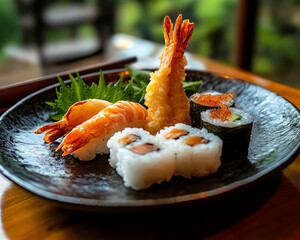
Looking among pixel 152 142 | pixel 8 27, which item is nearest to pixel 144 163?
pixel 152 142

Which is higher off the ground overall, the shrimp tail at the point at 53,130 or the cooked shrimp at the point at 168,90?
the cooked shrimp at the point at 168,90

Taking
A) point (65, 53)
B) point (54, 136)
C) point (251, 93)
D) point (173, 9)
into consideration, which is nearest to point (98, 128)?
point (54, 136)

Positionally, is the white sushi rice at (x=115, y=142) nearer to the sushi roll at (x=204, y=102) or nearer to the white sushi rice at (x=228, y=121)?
the white sushi rice at (x=228, y=121)

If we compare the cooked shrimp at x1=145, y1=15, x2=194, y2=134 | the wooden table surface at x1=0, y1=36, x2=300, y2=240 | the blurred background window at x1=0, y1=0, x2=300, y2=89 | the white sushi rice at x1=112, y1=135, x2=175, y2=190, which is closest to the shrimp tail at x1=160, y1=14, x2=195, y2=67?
the cooked shrimp at x1=145, y1=15, x2=194, y2=134

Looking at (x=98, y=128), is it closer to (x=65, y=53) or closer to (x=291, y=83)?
(x=65, y=53)

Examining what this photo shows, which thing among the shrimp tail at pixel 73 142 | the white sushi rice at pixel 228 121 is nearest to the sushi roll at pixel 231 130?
the white sushi rice at pixel 228 121

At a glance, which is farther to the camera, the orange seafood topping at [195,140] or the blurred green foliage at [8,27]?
the blurred green foliage at [8,27]
